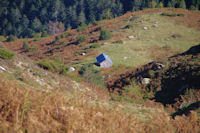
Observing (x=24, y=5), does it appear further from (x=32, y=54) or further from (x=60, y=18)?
(x=32, y=54)

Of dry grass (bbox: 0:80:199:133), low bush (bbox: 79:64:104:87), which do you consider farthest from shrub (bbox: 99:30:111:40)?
dry grass (bbox: 0:80:199:133)

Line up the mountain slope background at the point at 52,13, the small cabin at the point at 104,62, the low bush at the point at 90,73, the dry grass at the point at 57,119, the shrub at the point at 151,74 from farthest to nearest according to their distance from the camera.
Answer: the mountain slope background at the point at 52,13, the small cabin at the point at 104,62, the low bush at the point at 90,73, the shrub at the point at 151,74, the dry grass at the point at 57,119

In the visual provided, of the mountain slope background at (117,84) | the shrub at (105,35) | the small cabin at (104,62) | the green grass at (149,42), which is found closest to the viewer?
the mountain slope background at (117,84)

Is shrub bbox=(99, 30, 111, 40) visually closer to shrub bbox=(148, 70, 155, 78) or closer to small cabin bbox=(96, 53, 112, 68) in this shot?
small cabin bbox=(96, 53, 112, 68)

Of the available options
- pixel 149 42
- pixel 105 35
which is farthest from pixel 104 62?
pixel 149 42

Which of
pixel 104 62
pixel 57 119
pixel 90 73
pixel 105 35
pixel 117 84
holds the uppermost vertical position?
pixel 57 119

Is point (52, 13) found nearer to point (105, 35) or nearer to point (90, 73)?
point (105, 35)

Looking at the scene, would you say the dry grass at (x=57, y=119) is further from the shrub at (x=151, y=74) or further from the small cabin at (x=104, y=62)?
the small cabin at (x=104, y=62)

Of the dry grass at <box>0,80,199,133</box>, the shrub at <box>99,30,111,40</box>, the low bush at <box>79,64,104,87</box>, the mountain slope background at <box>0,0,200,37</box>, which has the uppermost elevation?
the mountain slope background at <box>0,0,200,37</box>

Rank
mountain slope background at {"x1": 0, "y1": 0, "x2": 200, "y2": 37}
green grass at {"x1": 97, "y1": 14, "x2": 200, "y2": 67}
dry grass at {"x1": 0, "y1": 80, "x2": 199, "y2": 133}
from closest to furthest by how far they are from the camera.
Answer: dry grass at {"x1": 0, "y1": 80, "x2": 199, "y2": 133}
green grass at {"x1": 97, "y1": 14, "x2": 200, "y2": 67}
mountain slope background at {"x1": 0, "y1": 0, "x2": 200, "y2": 37}

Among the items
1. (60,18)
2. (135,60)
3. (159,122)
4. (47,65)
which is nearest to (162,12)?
(135,60)

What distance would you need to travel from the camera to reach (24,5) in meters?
111

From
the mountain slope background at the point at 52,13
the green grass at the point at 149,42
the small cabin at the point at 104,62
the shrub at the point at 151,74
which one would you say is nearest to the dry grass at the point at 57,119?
the shrub at the point at 151,74

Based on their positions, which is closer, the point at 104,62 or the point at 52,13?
the point at 104,62
